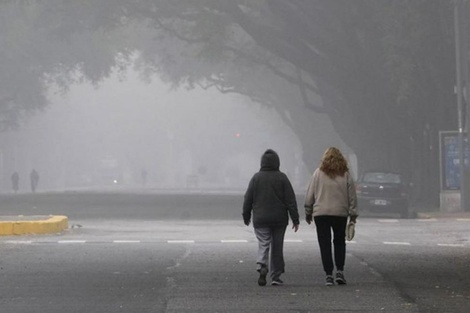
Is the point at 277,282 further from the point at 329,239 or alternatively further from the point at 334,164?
the point at 334,164

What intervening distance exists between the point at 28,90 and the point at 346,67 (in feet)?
114

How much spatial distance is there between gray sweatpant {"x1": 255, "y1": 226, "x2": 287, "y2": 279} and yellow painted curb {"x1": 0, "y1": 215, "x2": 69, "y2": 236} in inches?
570

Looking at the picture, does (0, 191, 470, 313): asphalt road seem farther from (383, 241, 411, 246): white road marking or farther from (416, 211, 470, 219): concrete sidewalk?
(416, 211, 470, 219): concrete sidewalk

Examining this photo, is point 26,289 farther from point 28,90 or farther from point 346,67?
point 28,90

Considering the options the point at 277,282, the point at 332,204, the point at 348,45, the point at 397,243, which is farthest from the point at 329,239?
the point at 348,45

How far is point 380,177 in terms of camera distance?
49.9 m

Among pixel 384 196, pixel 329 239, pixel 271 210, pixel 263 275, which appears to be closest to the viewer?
pixel 263 275

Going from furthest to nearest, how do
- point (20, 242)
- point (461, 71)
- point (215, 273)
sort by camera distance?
point (461, 71) < point (20, 242) < point (215, 273)

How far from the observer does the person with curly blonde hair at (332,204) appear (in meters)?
19.8

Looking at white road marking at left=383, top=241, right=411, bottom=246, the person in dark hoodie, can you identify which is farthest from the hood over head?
white road marking at left=383, top=241, right=411, bottom=246

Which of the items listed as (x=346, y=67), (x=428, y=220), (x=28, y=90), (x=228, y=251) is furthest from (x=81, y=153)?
(x=228, y=251)

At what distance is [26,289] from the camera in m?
19.4

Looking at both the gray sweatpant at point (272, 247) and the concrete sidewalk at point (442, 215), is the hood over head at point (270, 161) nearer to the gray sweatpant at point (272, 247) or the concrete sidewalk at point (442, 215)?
the gray sweatpant at point (272, 247)

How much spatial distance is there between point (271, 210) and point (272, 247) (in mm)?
476
